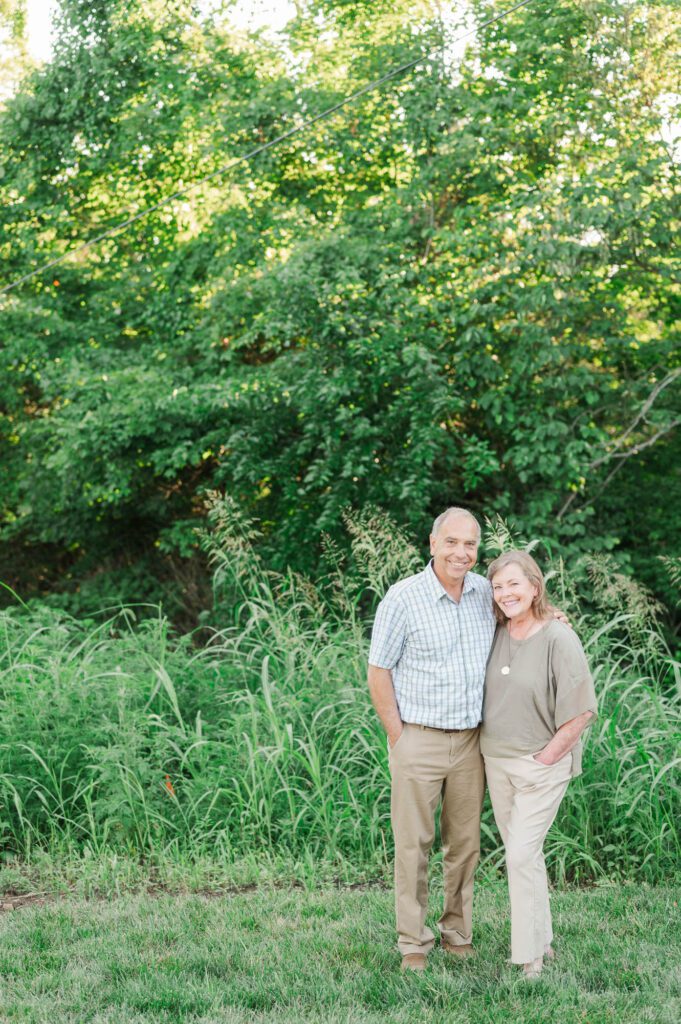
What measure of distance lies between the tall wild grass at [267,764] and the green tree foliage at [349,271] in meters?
3.99

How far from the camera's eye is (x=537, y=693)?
150 inches

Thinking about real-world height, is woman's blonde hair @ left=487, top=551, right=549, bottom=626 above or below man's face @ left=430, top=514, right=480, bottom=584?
below

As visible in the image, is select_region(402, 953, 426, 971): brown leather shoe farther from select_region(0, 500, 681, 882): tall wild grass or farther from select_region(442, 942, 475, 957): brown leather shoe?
select_region(0, 500, 681, 882): tall wild grass

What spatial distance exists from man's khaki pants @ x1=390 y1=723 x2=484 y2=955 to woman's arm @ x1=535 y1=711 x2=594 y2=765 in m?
0.31

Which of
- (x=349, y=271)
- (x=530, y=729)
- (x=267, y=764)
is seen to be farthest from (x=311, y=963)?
(x=349, y=271)

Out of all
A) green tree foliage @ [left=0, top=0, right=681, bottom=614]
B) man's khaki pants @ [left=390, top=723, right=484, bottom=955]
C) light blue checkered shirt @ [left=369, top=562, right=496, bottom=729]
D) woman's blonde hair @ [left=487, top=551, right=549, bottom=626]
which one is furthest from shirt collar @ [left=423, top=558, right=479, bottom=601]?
green tree foliage @ [left=0, top=0, right=681, bottom=614]

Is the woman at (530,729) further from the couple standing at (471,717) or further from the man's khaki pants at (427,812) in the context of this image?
the man's khaki pants at (427,812)

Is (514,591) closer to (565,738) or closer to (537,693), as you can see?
(537,693)

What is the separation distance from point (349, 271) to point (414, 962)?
7115 mm

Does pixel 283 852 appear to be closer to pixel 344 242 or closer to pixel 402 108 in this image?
pixel 344 242

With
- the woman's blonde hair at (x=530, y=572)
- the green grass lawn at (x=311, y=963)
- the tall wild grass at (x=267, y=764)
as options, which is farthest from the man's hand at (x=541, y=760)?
the tall wild grass at (x=267, y=764)

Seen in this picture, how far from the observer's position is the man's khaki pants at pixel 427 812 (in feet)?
12.9

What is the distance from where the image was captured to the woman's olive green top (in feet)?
12.3

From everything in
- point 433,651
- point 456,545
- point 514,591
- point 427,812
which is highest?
point 456,545
